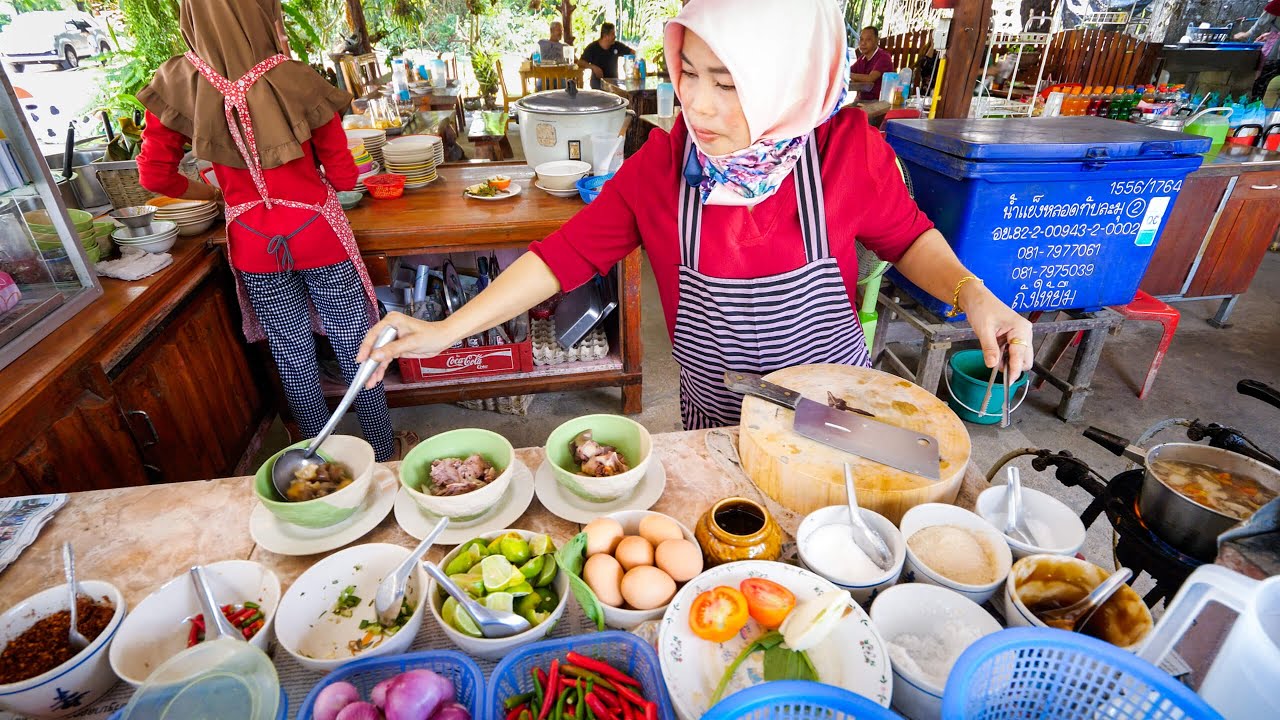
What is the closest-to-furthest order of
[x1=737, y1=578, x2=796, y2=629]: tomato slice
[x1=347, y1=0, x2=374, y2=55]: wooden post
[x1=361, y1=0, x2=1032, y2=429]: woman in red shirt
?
[x1=737, y1=578, x2=796, y2=629]: tomato slice → [x1=361, y1=0, x2=1032, y2=429]: woman in red shirt → [x1=347, y1=0, x2=374, y2=55]: wooden post

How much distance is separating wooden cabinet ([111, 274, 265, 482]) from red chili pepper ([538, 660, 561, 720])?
1.94 metres

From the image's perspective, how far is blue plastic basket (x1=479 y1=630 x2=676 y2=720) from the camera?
33.4 inches

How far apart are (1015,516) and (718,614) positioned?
65cm

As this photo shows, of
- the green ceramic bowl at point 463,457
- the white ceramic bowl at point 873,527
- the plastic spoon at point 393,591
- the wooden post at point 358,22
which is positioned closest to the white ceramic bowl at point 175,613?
the plastic spoon at point 393,591

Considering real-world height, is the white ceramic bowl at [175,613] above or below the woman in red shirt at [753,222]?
below

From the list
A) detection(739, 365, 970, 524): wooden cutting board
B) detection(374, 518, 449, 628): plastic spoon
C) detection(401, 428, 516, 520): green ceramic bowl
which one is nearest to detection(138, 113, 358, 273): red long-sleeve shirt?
detection(401, 428, 516, 520): green ceramic bowl

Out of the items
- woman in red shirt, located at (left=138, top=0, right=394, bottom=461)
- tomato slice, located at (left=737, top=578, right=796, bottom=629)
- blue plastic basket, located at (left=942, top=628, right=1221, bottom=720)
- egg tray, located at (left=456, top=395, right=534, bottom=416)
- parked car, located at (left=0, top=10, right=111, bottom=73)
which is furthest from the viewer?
egg tray, located at (left=456, top=395, right=534, bottom=416)

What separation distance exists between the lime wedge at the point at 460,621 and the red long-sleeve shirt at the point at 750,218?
88 centimetres

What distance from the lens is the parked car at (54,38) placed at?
133 inches

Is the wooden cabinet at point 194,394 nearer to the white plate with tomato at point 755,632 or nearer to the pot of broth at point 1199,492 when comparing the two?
the white plate with tomato at point 755,632

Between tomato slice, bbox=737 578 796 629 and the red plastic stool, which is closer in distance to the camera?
tomato slice, bbox=737 578 796 629

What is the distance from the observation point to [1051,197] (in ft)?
8.55

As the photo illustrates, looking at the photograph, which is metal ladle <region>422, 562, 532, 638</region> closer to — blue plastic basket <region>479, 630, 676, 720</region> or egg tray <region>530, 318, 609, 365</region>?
blue plastic basket <region>479, 630, 676, 720</region>

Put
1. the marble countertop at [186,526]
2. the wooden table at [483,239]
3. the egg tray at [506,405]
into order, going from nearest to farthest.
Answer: the marble countertop at [186,526] < the wooden table at [483,239] < the egg tray at [506,405]
